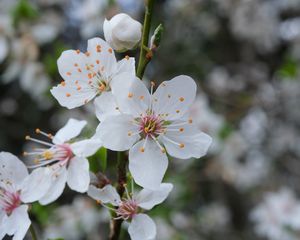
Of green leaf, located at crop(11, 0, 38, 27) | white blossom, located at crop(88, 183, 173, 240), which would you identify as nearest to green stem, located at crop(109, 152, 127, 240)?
white blossom, located at crop(88, 183, 173, 240)

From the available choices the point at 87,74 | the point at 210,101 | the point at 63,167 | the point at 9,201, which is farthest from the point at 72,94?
the point at 210,101

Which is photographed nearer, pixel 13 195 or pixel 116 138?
pixel 116 138

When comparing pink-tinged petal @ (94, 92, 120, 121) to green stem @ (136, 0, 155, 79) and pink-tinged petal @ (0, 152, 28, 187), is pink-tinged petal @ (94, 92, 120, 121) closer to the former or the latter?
green stem @ (136, 0, 155, 79)

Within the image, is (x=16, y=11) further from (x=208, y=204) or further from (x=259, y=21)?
(x=208, y=204)

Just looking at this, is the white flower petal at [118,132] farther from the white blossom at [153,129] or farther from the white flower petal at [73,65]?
the white flower petal at [73,65]

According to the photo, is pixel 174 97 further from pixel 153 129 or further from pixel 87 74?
pixel 87 74

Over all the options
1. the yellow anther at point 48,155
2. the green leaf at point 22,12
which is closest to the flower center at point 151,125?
the yellow anther at point 48,155

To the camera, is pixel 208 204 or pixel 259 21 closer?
pixel 259 21

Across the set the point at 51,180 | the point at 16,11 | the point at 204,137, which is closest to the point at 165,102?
the point at 204,137
